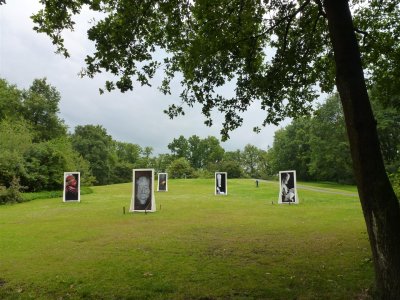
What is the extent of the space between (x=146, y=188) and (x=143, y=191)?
23cm

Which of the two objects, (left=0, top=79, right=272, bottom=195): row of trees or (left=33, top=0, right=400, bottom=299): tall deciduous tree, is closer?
(left=33, top=0, right=400, bottom=299): tall deciduous tree

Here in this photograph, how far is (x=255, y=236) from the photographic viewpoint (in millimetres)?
12289

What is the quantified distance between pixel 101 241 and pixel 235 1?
8.02m

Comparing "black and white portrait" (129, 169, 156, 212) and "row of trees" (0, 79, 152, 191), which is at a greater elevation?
"row of trees" (0, 79, 152, 191)

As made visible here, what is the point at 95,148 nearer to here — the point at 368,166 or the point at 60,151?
the point at 60,151

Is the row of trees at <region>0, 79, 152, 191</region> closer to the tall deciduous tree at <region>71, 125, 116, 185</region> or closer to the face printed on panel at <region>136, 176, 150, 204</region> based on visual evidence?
the tall deciduous tree at <region>71, 125, 116, 185</region>

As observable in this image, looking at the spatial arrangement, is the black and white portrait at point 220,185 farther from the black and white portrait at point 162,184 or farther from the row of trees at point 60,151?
the row of trees at point 60,151

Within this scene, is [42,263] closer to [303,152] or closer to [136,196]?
[136,196]

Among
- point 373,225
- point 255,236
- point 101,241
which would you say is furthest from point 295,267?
point 101,241

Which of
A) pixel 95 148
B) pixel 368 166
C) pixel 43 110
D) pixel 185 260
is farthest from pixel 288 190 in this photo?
pixel 95 148

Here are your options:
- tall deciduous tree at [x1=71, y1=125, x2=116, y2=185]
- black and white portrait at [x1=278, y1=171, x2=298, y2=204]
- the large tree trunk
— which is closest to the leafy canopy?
the large tree trunk

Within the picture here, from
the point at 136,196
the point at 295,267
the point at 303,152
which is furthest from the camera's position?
the point at 303,152

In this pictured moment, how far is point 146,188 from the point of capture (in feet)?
68.1

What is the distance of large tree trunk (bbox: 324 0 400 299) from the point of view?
484 centimetres
